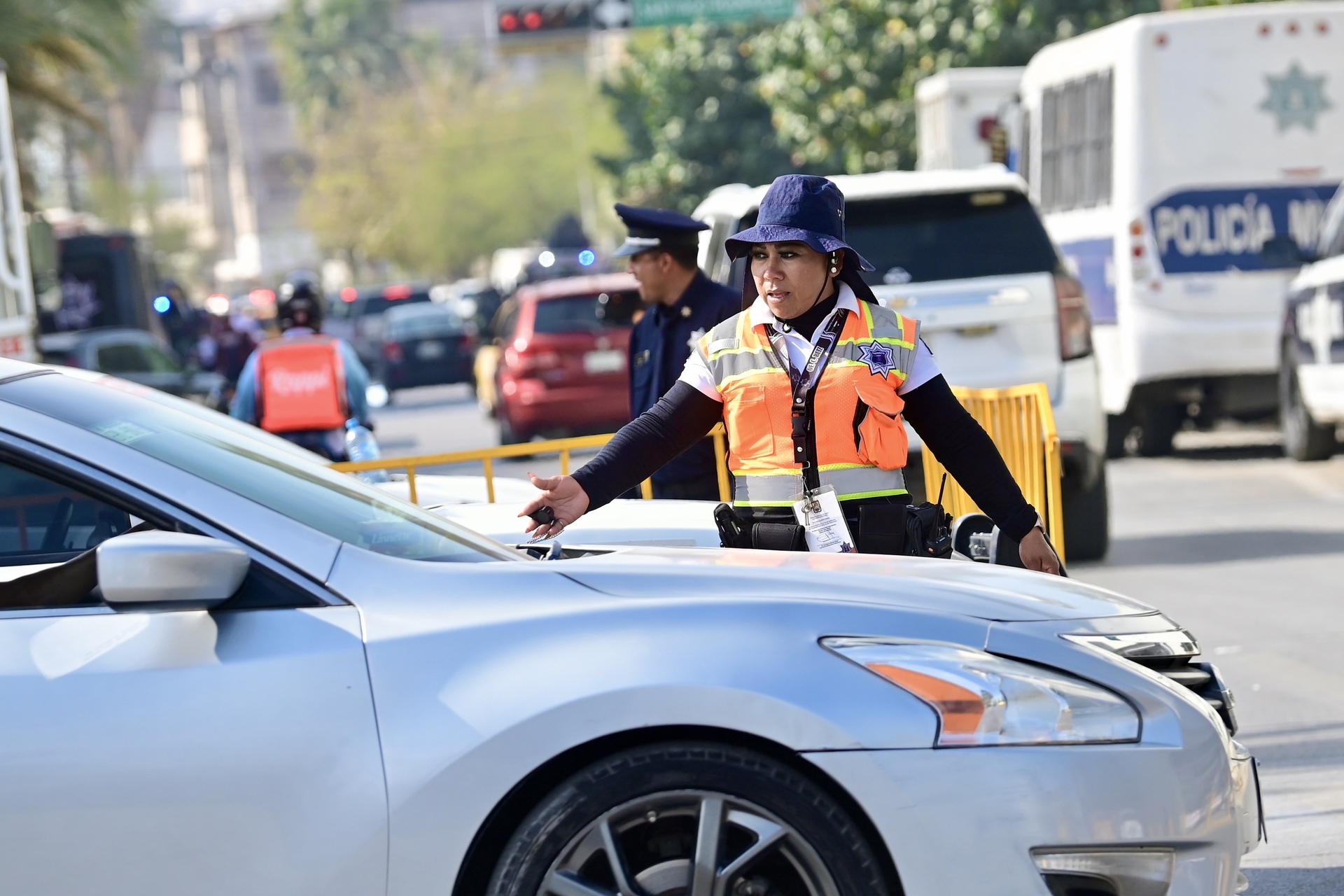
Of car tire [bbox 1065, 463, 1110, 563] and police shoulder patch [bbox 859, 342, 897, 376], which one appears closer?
police shoulder patch [bbox 859, 342, 897, 376]

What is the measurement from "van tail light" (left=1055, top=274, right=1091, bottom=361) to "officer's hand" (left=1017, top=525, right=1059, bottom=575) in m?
4.94

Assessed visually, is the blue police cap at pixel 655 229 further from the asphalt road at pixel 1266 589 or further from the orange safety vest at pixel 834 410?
the asphalt road at pixel 1266 589

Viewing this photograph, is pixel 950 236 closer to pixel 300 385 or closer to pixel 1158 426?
pixel 300 385

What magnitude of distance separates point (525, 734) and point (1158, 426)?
13188 mm

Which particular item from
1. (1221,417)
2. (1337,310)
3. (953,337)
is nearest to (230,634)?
(953,337)

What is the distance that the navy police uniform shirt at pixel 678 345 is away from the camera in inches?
268

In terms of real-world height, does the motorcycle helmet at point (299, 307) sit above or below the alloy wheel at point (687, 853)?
above

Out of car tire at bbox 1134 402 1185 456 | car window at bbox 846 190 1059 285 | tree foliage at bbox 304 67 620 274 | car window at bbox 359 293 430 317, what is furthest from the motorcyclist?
tree foliage at bbox 304 67 620 274

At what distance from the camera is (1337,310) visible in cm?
1266

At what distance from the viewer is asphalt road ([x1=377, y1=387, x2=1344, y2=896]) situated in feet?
18.1

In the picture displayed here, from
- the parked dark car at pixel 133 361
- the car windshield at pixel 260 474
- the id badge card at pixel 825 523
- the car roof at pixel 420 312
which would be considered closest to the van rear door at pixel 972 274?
the id badge card at pixel 825 523

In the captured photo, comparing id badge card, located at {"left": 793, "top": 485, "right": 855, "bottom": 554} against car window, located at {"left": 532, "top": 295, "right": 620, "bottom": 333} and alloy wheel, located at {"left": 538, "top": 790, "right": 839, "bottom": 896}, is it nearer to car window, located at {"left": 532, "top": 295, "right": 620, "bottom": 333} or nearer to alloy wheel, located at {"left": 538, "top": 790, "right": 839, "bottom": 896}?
alloy wheel, located at {"left": 538, "top": 790, "right": 839, "bottom": 896}

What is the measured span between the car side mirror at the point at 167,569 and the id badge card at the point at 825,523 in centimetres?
158

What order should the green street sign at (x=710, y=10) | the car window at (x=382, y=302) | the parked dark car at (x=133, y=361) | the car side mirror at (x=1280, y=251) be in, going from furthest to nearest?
1. the car window at (x=382, y=302)
2. the green street sign at (x=710, y=10)
3. the parked dark car at (x=133, y=361)
4. the car side mirror at (x=1280, y=251)
